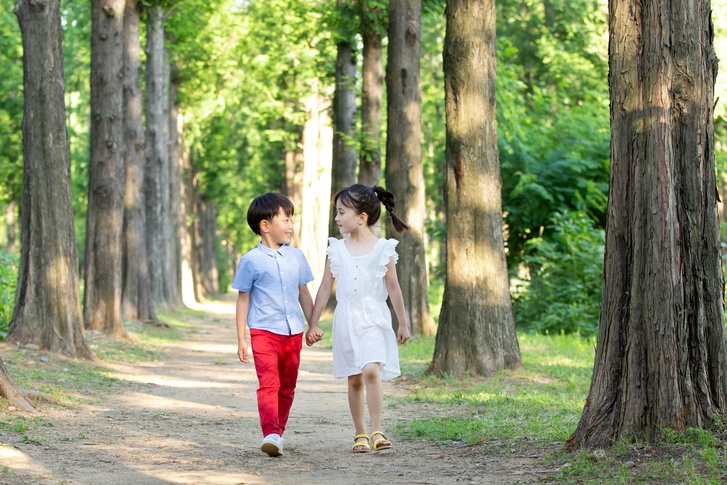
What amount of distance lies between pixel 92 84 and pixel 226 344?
5.86m

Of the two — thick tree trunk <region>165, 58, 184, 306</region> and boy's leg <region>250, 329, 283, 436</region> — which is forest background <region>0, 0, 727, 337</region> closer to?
thick tree trunk <region>165, 58, 184, 306</region>

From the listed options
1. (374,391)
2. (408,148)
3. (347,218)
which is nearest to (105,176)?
(408,148)

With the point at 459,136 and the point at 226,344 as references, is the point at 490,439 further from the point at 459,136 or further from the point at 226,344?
the point at 226,344

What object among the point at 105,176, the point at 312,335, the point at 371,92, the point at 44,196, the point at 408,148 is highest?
the point at 371,92

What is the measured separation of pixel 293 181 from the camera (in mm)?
34625

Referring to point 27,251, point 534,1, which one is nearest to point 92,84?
point 27,251

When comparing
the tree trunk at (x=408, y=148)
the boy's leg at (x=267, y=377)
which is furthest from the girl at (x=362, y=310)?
the tree trunk at (x=408, y=148)

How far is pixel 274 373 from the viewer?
22.4ft

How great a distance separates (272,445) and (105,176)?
11.6m

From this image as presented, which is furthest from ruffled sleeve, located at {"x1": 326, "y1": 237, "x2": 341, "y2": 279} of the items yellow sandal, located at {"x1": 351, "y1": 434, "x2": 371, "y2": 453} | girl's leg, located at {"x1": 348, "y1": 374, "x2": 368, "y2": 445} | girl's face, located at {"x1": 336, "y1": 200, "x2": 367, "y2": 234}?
yellow sandal, located at {"x1": 351, "y1": 434, "x2": 371, "y2": 453}

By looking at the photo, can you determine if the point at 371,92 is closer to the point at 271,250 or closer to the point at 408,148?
the point at 408,148

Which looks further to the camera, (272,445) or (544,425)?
(544,425)

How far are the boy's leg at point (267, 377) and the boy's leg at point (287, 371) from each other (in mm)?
76

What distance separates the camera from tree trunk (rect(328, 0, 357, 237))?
77.7 feet
